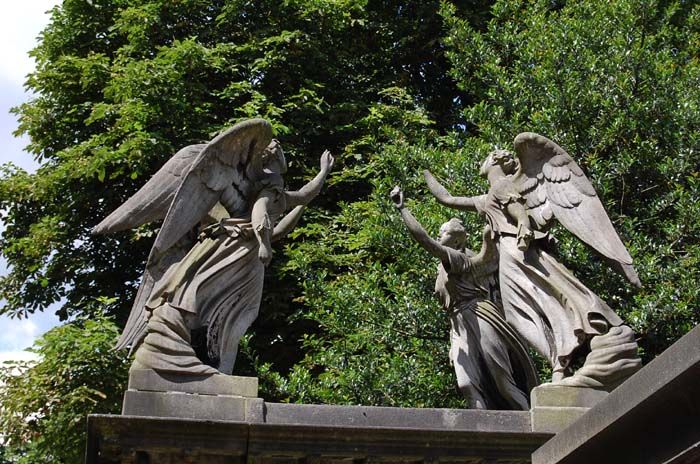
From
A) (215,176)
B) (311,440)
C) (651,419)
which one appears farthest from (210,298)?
(651,419)

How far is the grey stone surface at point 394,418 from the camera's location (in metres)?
9.15

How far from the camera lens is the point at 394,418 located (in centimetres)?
926

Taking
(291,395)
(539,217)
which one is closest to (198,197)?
(539,217)

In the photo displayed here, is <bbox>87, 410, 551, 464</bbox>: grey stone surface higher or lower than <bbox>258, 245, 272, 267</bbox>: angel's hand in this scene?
lower

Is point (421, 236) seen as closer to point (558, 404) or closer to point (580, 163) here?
point (558, 404)

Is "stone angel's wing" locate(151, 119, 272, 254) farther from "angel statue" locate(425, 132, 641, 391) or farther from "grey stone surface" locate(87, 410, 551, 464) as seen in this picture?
"angel statue" locate(425, 132, 641, 391)

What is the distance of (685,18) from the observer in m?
19.3

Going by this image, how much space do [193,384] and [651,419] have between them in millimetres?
5539

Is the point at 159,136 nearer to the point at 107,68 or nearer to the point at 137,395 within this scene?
the point at 107,68

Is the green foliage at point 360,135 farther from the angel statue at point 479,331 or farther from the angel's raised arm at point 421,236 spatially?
the angel's raised arm at point 421,236

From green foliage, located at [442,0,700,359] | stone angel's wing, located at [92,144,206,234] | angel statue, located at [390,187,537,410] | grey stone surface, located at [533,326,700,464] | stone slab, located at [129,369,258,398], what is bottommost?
grey stone surface, located at [533,326,700,464]

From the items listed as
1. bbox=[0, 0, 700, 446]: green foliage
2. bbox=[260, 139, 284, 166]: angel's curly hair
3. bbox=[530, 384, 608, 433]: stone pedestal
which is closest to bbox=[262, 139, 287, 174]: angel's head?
bbox=[260, 139, 284, 166]: angel's curly hair

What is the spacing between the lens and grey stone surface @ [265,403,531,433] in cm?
915

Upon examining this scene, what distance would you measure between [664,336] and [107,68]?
34.9ft
